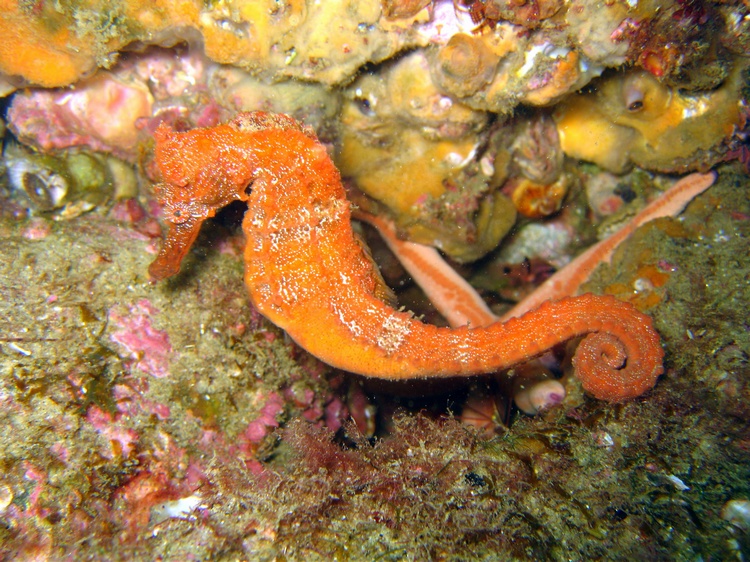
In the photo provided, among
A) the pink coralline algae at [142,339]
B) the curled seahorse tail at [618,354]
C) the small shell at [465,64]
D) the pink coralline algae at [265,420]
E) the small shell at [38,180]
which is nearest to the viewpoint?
the curled seahorse tail at [618,354]

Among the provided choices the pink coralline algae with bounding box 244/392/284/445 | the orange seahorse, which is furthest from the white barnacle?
the pink coralline algae with bounding box 244/392/284/445

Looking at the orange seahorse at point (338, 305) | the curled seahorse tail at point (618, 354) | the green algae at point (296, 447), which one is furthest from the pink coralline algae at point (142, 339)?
the curled seahorse tail at point (618, 354)

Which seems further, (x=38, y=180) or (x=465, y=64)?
(x=38, y=180)

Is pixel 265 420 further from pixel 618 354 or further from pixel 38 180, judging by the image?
pixel 38 180

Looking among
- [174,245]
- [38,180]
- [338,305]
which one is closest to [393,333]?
[338,305]

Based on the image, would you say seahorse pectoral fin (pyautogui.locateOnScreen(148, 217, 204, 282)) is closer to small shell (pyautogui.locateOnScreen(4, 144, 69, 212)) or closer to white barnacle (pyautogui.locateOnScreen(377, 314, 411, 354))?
white barnacle (pyautogui.locateOnScreen(377, 314, 411, 354))

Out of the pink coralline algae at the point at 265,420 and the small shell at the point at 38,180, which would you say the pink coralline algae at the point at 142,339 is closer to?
the pink coralline algae at the point at 265,420
